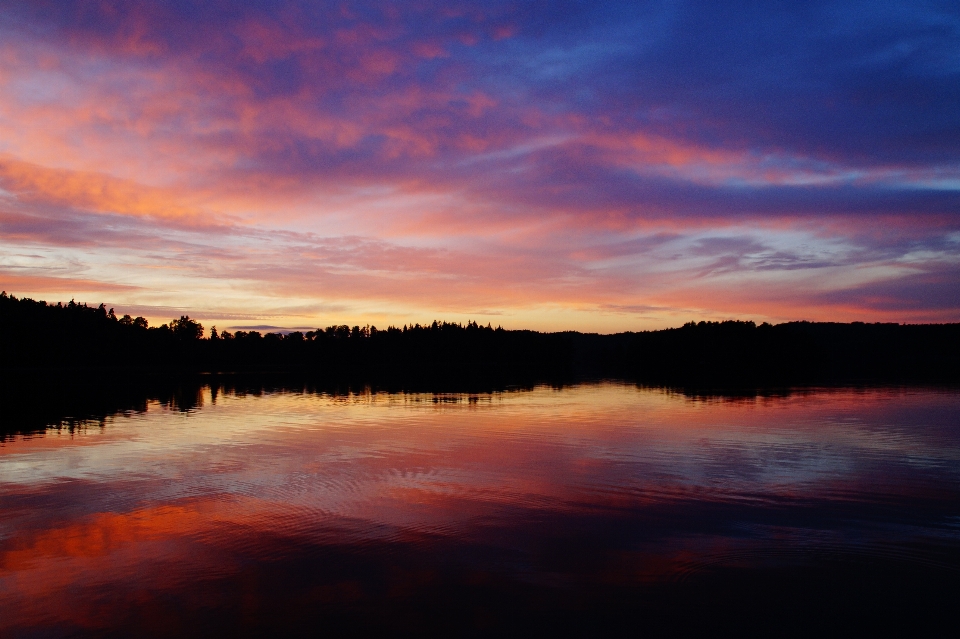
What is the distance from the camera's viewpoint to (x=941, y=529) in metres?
13.3

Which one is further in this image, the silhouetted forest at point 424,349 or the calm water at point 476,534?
the silhouetted forest at point 424,349

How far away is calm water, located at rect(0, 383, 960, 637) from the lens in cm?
941

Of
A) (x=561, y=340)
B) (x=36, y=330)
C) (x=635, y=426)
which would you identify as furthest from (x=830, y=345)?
(x=36, y=330)

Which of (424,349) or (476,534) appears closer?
(476,534)

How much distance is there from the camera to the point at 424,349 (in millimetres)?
178375

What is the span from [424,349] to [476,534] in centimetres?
16616

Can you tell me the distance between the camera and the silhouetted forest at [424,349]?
121438 millimetres

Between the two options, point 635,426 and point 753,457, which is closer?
point 753,457

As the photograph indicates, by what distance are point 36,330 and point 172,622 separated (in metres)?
137

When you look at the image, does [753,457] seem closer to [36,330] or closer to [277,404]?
[277,404]

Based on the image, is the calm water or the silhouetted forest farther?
the silhouetted forest

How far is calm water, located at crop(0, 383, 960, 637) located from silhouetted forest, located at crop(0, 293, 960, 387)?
8951cm

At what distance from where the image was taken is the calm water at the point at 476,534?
30.9 ft

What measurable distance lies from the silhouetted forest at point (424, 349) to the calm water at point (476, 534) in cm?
8951
